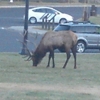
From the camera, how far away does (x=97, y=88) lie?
1404 centimetres

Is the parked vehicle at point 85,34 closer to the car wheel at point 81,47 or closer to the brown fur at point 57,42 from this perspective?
the car wheel at point 81,47

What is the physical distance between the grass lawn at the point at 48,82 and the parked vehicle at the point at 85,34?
34.6 feet

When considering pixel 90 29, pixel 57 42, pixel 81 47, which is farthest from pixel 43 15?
pixel 57 42

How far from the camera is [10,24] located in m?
50.9

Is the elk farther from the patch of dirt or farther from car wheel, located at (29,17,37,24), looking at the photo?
car wheel, located at (29,17,37,24)

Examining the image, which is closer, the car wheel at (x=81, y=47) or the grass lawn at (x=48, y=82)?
the grass lawn at (x=48, y=82)

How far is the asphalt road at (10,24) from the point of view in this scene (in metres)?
32.3

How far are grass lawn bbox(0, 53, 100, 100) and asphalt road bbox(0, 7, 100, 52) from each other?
11179mm

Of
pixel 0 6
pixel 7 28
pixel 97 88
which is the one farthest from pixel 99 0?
pixel 97 88

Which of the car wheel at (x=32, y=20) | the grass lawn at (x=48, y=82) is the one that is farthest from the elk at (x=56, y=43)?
the car wheel at (x=32, y=20)

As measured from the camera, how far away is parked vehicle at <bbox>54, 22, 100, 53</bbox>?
31.3 metres

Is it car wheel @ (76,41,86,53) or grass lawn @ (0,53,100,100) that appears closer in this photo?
grass lawn @ (0,53,100,100)

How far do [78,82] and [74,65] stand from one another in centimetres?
441

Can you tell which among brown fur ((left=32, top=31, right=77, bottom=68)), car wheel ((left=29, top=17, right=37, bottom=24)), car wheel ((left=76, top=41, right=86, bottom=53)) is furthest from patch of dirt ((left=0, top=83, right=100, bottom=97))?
car wheel ((left=29, top=17, right=37, bottom=24))
